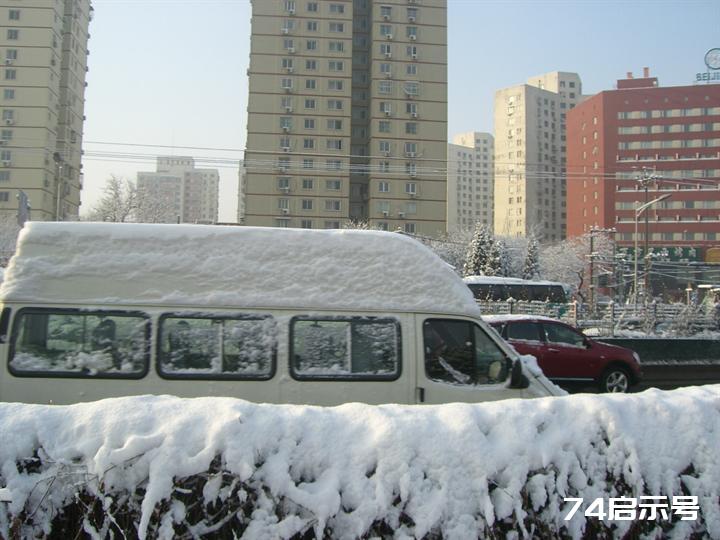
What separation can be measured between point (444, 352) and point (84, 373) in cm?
324

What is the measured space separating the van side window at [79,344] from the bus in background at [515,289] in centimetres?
3479

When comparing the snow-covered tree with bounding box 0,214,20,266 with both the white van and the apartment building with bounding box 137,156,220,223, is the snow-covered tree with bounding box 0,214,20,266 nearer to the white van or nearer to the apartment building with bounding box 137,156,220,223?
the apartment building with bounding box 137,156,220,223

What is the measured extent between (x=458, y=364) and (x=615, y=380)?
28.7 ft

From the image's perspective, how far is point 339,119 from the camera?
82.0 meters

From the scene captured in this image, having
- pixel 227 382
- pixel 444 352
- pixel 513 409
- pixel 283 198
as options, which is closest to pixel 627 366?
pixel 444 352

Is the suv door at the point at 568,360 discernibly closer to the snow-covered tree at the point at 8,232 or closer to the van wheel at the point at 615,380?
the van wheel at the point at 615,380

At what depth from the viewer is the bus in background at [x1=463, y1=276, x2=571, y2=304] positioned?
40.7 meters

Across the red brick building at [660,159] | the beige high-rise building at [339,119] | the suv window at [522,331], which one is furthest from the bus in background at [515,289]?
the red brick building at [660,159]

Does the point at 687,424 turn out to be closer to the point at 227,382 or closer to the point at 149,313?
the point at 227,382

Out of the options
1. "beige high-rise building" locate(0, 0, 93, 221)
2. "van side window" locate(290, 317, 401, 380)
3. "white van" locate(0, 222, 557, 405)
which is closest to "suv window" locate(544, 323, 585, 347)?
"white van" locate(0, 222, 557, 405)

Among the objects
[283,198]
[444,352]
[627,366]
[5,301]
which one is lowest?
[627,366]

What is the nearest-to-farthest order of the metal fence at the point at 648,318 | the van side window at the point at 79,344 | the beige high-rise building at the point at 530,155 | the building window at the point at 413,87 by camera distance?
the van side window at the point at 79,344
the metal fence at the point at 648,318
the building window at the point at 413,87
the beige high-rise building at the point at 530,155

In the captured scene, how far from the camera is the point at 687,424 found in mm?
2982

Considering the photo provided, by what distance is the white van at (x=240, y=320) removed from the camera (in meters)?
5.22
